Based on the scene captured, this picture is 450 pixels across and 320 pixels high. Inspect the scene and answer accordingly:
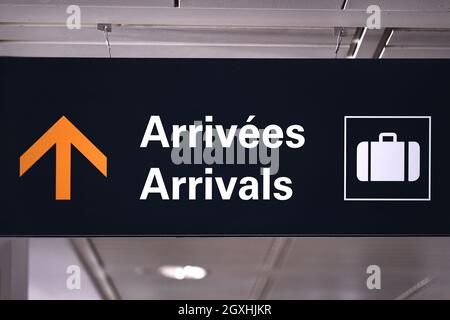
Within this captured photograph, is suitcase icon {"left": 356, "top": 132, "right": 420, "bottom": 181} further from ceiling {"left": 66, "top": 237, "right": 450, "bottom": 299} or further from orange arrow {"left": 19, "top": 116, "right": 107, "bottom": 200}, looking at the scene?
ceiling {"left": 66, "top": 237, "right": 450, "bottom": 299}

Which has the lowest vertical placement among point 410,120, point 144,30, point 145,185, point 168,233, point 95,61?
point 168,233

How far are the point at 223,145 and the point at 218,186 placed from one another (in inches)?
4.6

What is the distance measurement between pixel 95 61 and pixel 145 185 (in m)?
0.40

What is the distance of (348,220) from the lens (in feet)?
6.41

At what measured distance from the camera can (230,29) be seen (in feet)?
14.0

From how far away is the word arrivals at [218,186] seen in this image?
1974 mm

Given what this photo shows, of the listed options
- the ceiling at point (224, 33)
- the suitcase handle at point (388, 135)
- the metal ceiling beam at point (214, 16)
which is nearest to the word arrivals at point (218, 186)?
the suitcase handle at point (388, 135)

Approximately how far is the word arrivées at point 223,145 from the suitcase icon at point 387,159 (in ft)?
0.59

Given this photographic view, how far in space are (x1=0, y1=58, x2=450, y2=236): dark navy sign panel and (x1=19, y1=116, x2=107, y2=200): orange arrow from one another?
0.05 feet

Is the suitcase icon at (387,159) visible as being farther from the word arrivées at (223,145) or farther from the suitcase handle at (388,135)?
the word arrivées at (223,145)

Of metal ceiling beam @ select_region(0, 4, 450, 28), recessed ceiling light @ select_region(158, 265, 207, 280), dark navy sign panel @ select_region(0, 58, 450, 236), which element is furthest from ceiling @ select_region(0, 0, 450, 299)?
recessed ceiling light @ select_region(158, 265, 207, 280)

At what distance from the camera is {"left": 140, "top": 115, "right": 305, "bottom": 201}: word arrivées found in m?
1.98

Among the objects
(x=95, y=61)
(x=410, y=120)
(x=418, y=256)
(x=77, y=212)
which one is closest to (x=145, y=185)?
(x=77, y=212)

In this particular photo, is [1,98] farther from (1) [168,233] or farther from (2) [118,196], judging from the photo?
(1) [168,233]
